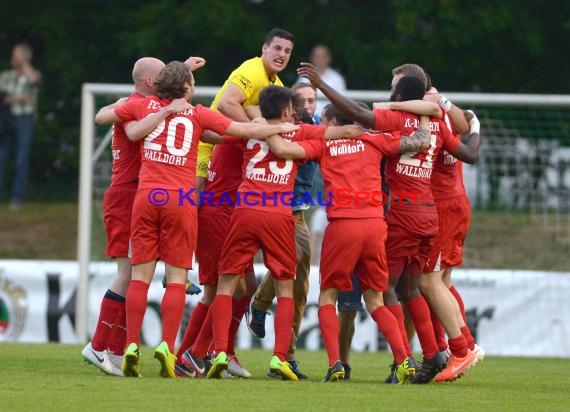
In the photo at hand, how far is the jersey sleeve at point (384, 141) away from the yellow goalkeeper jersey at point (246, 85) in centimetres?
109

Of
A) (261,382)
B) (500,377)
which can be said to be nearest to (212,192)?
(261,382)

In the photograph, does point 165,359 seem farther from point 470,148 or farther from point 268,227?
point 470,148

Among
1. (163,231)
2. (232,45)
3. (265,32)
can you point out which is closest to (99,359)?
(163,231)

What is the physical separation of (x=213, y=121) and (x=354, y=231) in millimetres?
1252

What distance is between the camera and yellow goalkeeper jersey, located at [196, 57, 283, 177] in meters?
9.55

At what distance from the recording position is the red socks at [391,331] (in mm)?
8711

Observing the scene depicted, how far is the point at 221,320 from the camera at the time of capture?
8.84m

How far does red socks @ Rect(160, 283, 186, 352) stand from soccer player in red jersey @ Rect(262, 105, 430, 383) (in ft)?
3.26

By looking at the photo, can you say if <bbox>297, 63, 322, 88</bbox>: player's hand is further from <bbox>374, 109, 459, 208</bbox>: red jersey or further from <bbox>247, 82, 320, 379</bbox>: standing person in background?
<bbox>247, 82, 320, 379</bbox>: standing person in background

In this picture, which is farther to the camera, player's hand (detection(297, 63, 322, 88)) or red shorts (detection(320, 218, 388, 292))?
player's hand (detection(297, 63, 322, 88))

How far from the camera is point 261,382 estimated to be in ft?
28.6

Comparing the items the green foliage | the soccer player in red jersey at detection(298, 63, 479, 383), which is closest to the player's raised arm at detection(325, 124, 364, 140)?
the soccer player in red jersey at detection(298, 63, 479, 383)

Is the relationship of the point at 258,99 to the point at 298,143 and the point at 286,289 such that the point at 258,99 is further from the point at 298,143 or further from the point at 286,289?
the point at 286,289

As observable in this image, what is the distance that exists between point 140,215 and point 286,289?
116 cm
